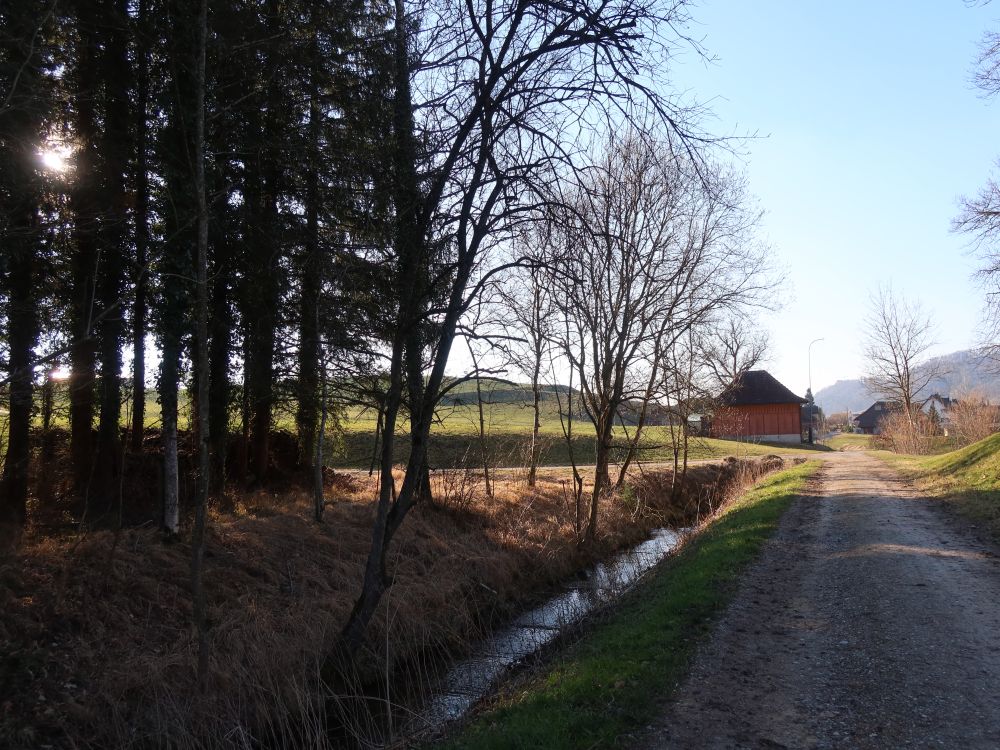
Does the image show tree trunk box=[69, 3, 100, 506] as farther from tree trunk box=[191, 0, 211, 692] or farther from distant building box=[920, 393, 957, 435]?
distant building box=[920, 393, 957, 435]

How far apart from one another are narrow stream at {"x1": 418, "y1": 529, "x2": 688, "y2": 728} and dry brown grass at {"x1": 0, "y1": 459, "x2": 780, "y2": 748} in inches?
18.6

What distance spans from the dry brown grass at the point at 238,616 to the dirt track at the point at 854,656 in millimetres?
3417

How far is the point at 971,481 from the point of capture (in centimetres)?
1673

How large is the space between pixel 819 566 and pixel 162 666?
871cm

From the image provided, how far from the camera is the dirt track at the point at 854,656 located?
4797 millimetres

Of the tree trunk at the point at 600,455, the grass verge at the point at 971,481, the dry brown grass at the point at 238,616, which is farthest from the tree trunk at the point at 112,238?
the grass verge at the point at 971,481

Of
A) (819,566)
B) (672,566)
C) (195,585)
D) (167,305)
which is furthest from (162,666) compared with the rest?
(819,566)

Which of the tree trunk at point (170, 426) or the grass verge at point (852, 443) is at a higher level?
the tree trunk at point (170, 426)

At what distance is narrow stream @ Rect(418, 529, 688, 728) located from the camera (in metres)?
8.12

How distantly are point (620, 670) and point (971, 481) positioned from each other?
1486 cm

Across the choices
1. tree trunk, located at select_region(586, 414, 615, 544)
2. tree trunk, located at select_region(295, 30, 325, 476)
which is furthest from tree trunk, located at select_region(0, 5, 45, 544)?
tree trunk, located at select_region(586, 414, 615, 544)

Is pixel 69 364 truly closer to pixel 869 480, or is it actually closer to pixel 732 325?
pixel 732 325

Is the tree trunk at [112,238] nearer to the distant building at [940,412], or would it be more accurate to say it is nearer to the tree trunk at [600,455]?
the tree trunk at [600,455]

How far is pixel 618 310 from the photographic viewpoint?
1550 cm
